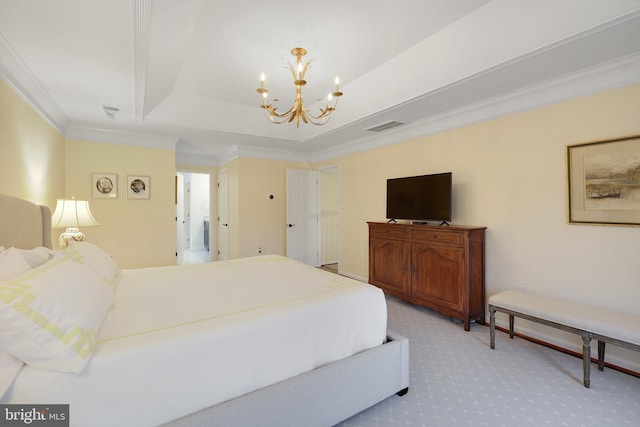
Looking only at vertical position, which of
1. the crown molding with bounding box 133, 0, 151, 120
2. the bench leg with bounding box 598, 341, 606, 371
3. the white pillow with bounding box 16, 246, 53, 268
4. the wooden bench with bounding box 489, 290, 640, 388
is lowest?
the bench leg with bounding box 598, 341, 606, 371

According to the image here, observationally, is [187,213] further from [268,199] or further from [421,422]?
[421,422]

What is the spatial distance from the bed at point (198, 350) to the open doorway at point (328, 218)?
13.5 feet

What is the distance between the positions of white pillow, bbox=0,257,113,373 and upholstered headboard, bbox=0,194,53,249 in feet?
3.60

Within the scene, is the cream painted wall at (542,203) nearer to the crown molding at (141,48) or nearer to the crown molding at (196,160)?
the crown molding at (141,48)

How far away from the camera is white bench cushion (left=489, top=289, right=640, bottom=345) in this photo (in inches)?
75.5

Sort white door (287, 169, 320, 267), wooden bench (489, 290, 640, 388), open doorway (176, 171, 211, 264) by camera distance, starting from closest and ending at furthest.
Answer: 1. wooden bench (489, 290, 640, 388)
2. white door (287, 169, 320, 267)
3. open doorway (176, 171, 211, 264)

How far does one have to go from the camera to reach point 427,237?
334cm

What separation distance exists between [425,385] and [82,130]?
17.8 ft

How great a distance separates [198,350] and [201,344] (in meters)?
0.03

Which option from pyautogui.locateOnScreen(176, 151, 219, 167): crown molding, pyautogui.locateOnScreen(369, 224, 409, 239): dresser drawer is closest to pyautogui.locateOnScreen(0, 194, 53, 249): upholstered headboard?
pyautogui.locateOnScreen(176, 151, 219, 167): crown molding

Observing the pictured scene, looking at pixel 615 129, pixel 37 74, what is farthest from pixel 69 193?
pixel 615 129

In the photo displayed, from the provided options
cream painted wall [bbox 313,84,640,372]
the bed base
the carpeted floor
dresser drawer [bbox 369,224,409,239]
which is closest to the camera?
the bed base

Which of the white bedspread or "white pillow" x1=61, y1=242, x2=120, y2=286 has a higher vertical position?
"white pillow" x1=61, y1=242, x2=120, y2=286

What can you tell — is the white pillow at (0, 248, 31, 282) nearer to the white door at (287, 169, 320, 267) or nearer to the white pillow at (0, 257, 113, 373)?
the white pillow at (0, 257, 113, 373)
